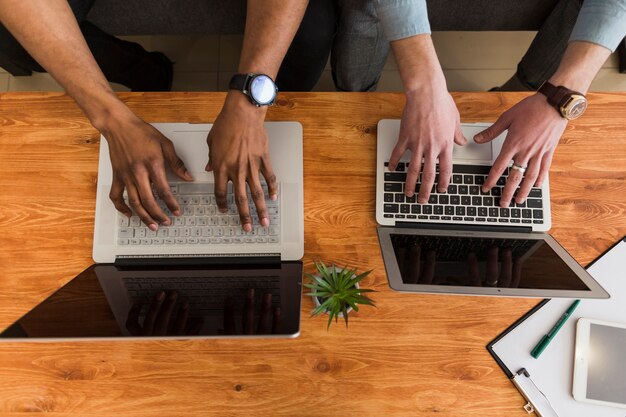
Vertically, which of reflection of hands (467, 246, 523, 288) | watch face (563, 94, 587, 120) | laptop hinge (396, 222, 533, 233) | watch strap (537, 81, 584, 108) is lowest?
reflection of hands (467, 246, 523, 288)

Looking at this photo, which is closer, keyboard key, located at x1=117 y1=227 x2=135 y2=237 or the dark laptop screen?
the dark laptop screen

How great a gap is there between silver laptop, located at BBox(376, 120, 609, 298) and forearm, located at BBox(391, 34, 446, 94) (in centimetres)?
9

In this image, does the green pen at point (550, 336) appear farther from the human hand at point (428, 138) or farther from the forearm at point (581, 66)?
the forearm at point (581, 66)

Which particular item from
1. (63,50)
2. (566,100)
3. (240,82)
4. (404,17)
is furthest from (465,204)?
(63,50)

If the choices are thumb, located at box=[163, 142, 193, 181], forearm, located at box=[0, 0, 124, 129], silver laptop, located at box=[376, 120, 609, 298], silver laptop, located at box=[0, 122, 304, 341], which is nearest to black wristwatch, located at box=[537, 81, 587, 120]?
silver laptop, located at box=[376, 120, 609, 298]

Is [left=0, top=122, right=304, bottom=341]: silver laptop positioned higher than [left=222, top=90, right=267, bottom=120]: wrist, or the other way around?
[left=222, top=90, right=267, bottom=120]: wrist

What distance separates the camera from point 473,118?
91 centimetres

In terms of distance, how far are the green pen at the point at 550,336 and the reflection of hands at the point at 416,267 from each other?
28 centimetres

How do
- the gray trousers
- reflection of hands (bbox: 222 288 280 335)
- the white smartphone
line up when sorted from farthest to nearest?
the gray trousers → the white smartphone → reflection of hands (bbox: 222 288 280 335)

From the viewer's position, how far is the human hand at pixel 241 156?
79 centimetres

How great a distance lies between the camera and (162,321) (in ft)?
2.13

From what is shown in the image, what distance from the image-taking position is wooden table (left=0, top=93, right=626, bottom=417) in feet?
2.55

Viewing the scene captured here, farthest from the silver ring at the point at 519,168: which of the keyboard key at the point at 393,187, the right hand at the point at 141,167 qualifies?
the right hand at the point at 141,167

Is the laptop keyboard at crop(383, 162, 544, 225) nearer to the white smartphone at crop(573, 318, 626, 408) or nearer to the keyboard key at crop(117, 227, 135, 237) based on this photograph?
the white smartphone at crop(573, 318, 626, 408)
